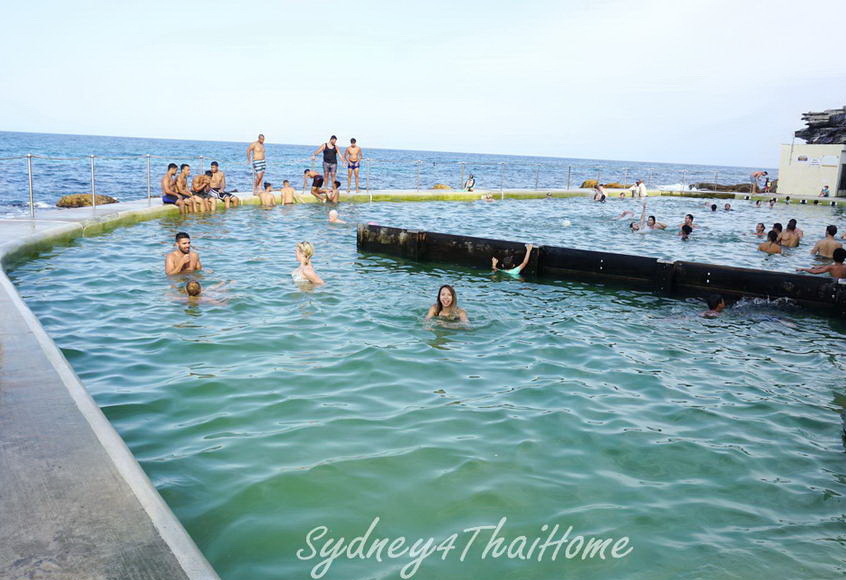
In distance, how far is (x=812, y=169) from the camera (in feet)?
121

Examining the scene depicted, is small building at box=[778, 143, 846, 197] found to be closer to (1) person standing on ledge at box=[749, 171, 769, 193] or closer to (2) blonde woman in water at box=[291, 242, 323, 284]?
(1) person standing on ledge at box=[749, 171, 769, 193]

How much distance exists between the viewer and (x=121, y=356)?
7.54 meters

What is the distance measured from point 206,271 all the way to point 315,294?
2.47 meters

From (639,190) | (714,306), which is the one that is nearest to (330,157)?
(714,306)

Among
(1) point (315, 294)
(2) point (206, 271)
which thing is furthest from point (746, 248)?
(2) point (206, 271)

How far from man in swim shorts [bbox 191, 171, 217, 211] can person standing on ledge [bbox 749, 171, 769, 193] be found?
31750mm

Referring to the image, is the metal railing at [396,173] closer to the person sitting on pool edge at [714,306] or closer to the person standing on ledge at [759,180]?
the person standing on ledge at [759,180]

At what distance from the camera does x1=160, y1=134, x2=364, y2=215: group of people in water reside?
1883cm

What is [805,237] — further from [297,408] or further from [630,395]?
[297,408]

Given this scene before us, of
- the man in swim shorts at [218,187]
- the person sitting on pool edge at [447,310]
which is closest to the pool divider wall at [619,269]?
the person sitting on pool edge at [447,310]

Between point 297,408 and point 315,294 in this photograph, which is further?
point 315,294

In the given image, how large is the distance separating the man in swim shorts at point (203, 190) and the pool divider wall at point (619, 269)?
705 cm

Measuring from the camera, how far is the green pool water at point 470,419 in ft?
14.6

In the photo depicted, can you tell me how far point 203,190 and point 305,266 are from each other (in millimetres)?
10002
